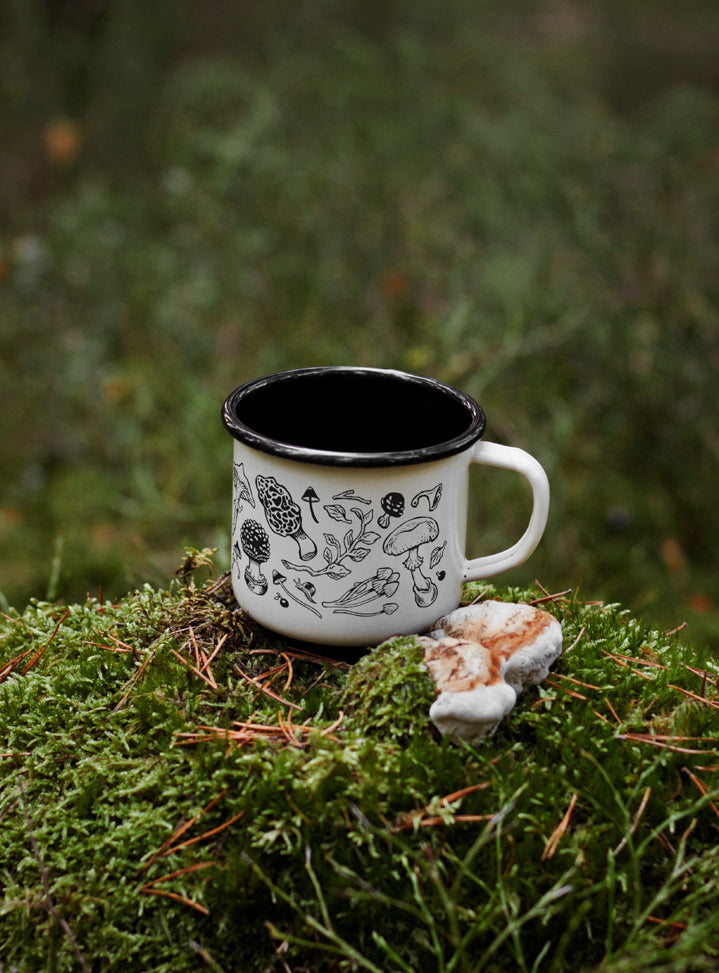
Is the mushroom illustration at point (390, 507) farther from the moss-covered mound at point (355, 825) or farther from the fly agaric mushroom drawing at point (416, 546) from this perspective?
the moss-covered mound at point (355, 825)

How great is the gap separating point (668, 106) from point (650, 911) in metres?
5.01

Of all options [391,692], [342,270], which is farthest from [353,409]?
[342,270]

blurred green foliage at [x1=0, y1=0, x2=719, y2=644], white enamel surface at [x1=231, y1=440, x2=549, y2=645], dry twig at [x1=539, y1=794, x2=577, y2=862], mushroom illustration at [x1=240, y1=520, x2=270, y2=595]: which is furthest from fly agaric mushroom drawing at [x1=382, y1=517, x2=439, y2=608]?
blurred green foliage at [x1=0, y1=0, x2=719, y2=644]

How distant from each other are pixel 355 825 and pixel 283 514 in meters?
0.62

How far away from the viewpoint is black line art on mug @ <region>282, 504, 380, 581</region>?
1.72 metres

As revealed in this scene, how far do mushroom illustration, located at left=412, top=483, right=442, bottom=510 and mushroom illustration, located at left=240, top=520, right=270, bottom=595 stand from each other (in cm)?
33

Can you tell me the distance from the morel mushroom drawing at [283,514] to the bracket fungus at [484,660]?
0.32 meters

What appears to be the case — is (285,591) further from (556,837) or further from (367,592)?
(556,837)

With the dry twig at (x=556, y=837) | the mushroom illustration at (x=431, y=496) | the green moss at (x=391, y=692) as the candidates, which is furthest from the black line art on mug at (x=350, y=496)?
the dry twig at (x=556, y=837)

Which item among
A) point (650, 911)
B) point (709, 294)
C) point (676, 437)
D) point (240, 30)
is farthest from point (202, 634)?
point (240, 30)

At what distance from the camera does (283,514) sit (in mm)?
1769

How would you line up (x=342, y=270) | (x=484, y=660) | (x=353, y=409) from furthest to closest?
(x=342, y=270) < (x=353, y=409) < (x=484, y=660)

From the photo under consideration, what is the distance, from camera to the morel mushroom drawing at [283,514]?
175 cm

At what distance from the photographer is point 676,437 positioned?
13.9ft
